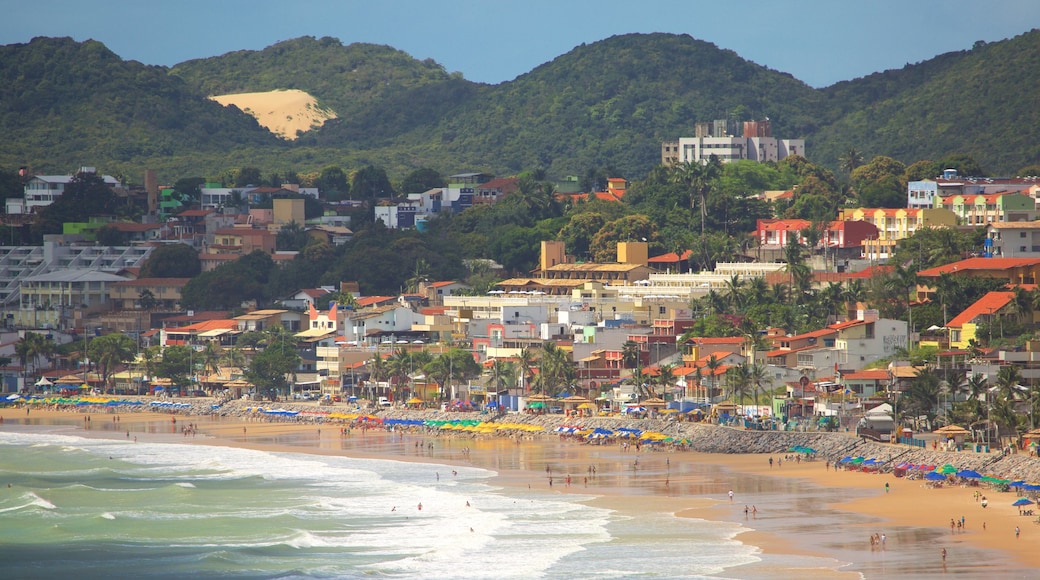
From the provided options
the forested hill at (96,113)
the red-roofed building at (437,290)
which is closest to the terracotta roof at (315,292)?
the red-roofed building at (437,290)

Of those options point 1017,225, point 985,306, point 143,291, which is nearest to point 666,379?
point 985,306

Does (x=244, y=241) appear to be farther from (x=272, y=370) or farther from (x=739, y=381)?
(x=739, y=381)

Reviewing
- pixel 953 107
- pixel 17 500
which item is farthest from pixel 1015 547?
pixel 953 107

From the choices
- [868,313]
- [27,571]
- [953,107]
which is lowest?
[27,571]

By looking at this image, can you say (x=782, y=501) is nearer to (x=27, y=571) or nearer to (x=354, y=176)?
(x=27, y=571)

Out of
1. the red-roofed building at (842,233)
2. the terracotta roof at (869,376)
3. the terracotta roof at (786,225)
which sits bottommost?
the terracotta roof at (869,376)

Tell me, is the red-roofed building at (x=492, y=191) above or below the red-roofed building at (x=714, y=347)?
above

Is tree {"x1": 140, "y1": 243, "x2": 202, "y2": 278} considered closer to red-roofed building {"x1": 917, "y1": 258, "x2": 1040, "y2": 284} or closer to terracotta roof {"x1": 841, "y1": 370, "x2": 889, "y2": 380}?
red-roofed building {"x1": 917, "y1": 258, "x2": 1040, "y2": 284}

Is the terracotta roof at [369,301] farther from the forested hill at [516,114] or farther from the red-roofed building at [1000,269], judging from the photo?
the forested hill at [516,114]
